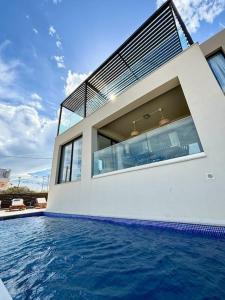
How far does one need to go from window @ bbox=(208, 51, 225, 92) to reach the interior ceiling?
1.04 metres

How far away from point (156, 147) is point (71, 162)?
5.02m

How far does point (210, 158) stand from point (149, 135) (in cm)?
171

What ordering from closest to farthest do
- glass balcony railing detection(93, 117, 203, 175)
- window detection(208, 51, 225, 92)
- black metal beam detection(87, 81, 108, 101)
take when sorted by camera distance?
glass balcony railing detection(93, 117, 203, 175), window detection(208, 51, 225, 92), black metal beam detection(87, 81, 108, 101)

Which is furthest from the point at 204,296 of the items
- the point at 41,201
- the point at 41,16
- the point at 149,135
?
the point at 41,201

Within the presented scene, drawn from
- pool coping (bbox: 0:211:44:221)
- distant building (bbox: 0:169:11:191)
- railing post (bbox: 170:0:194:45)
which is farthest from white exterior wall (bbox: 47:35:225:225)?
distant building (bbox: 0:169:11:191)

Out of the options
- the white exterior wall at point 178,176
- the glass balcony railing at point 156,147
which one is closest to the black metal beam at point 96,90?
the white exterior wall at point 178,176

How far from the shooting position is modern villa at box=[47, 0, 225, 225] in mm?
3127

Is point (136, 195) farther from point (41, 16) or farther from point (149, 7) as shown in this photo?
point (41, 16)

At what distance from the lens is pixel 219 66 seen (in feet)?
13.8

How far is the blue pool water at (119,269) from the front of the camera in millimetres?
1231

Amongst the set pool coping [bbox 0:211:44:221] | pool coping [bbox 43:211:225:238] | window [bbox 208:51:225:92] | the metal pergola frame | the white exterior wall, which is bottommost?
pool coping [bbox 43:211:225:238]

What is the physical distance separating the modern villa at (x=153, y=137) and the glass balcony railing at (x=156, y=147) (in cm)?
2

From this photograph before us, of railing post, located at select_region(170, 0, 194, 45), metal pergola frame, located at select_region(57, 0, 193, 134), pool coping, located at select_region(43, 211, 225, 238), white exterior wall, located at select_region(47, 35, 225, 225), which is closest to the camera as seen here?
pool coping, located at select_region(43, 211, 225, 238)

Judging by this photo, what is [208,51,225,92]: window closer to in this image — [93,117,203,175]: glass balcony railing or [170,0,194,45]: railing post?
[93,117,203,175]: glass balcony railing
